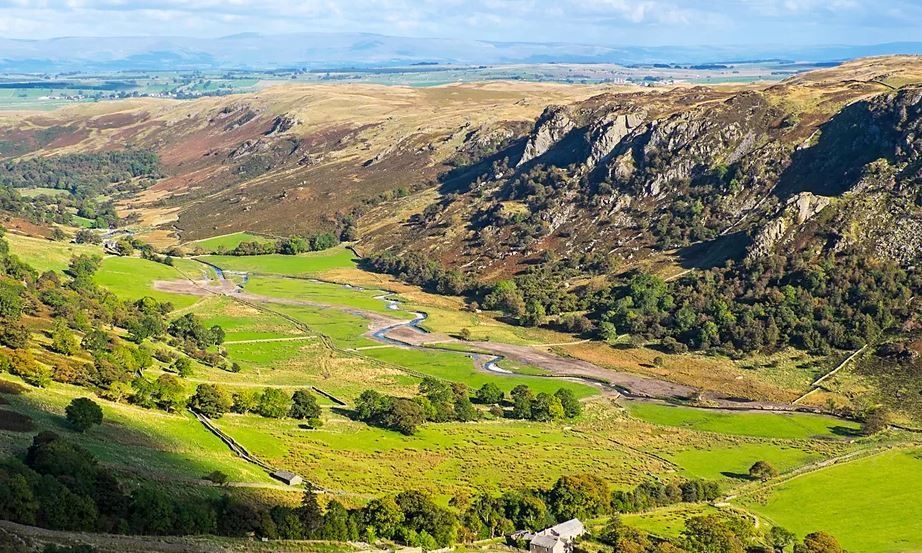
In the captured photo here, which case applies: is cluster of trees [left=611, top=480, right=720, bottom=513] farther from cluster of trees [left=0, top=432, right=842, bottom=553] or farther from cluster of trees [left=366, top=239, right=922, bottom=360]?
cluster of trees [left=366, top=239, right=922, bottom=360]

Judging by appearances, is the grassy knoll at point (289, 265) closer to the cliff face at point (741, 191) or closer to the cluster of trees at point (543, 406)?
the cliff face at point (741, 191)

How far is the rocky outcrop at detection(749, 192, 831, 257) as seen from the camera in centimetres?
14388

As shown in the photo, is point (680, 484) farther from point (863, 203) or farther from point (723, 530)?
point (863, 203)

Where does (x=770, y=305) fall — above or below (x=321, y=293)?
above

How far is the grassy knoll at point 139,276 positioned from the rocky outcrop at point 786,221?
93.1 meters

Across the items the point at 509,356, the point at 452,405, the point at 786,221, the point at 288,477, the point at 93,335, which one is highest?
the point at 786,221

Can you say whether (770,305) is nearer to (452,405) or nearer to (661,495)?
(452,405)

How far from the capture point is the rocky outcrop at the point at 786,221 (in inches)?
5664

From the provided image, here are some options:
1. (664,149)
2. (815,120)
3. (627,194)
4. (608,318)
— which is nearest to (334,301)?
(608,318)

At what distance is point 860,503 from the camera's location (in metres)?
75.8

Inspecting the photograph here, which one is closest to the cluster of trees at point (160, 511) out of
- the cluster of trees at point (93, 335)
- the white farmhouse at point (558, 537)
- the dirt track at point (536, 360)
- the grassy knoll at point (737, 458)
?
the white farmhouse at point (558, 537)

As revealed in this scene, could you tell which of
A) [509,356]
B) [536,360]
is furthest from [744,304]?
[509,356]

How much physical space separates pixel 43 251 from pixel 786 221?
124 m

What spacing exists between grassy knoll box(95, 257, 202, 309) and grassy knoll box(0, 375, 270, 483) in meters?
68.2
